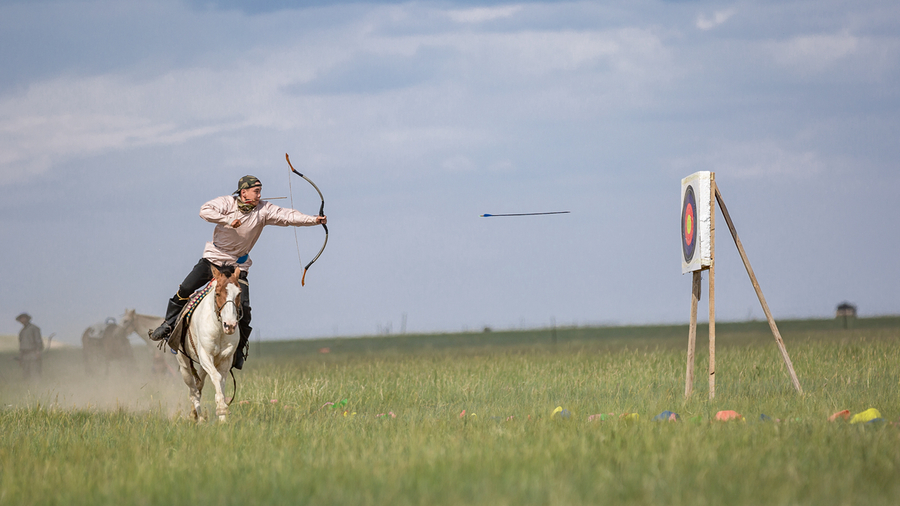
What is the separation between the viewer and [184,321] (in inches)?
462

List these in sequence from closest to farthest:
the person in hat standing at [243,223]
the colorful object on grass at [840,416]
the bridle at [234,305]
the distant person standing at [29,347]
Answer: the colorful object on grass at [840,416] < the bridle at [234,305] < the person in hat standing at [243,223] < the distant person standing at [29,347]

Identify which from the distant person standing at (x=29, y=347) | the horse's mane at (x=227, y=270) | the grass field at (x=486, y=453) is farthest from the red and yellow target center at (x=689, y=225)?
the distant person standing at (x=29, y=347)

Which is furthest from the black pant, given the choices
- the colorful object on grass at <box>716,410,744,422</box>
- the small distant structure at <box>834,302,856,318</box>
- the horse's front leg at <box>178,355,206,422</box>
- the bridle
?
the small distant structure at <box>834,302,856,318</box>

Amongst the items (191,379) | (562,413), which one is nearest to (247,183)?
(191,379)

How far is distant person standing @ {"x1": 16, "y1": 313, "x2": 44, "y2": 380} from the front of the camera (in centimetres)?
2250

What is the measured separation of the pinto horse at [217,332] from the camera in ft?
33.8

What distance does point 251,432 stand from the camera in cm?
870

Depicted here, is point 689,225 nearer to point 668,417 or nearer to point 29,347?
point 668,417

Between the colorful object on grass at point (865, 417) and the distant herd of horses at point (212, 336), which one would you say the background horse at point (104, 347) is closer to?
the distant herd of horses at point (212, 336)

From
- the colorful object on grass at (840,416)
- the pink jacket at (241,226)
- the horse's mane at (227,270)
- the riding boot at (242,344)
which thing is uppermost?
the pink jacket at (241,226)

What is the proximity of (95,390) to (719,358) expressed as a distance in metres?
14.9

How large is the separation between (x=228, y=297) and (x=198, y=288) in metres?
1.71

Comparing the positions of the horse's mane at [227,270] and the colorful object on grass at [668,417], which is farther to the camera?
the horse's mane at [227,270]

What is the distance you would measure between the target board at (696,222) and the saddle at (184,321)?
7.16m
